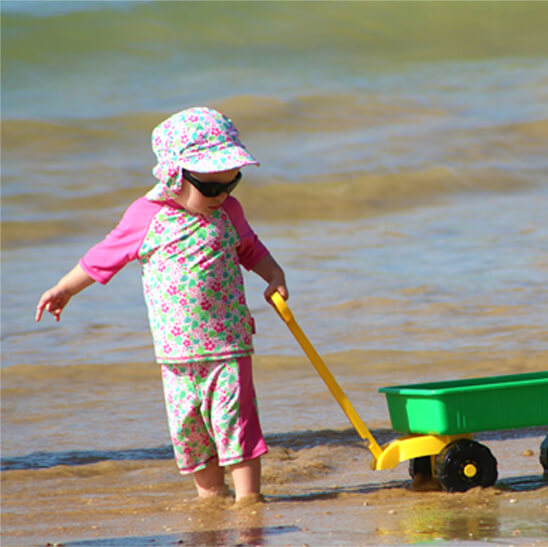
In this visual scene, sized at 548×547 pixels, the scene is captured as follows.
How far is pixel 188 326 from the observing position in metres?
3.19

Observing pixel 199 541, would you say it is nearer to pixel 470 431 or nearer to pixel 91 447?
pixel 470 431

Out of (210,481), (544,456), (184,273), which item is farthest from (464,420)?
(184,273)

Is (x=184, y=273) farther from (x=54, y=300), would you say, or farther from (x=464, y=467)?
(x=464, y=467)

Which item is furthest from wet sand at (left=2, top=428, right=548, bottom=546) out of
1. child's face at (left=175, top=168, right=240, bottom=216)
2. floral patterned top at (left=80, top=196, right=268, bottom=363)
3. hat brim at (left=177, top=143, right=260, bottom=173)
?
hat brim at (left=177, top=143, right=260, bottom=173)

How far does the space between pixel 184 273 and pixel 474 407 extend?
3.35 ft

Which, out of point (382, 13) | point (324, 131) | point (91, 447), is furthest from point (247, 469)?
point (382, 13)

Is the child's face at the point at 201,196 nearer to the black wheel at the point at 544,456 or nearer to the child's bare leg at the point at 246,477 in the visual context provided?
the child's bare leg at the point at 246,477

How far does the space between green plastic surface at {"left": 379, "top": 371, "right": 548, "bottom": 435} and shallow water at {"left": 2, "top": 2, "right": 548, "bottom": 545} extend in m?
0.21

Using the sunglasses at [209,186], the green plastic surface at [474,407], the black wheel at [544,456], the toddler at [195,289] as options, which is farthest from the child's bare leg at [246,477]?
the black wheel at [544,456]

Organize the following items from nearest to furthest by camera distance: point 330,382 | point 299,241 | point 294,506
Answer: point 294,506
point 330,382
point 299,241

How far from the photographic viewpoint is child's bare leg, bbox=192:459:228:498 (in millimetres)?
3291

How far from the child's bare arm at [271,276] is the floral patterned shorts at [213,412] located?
0.80 feet

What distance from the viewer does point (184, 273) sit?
3189 millimetres

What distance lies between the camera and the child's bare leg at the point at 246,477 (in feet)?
10.4
